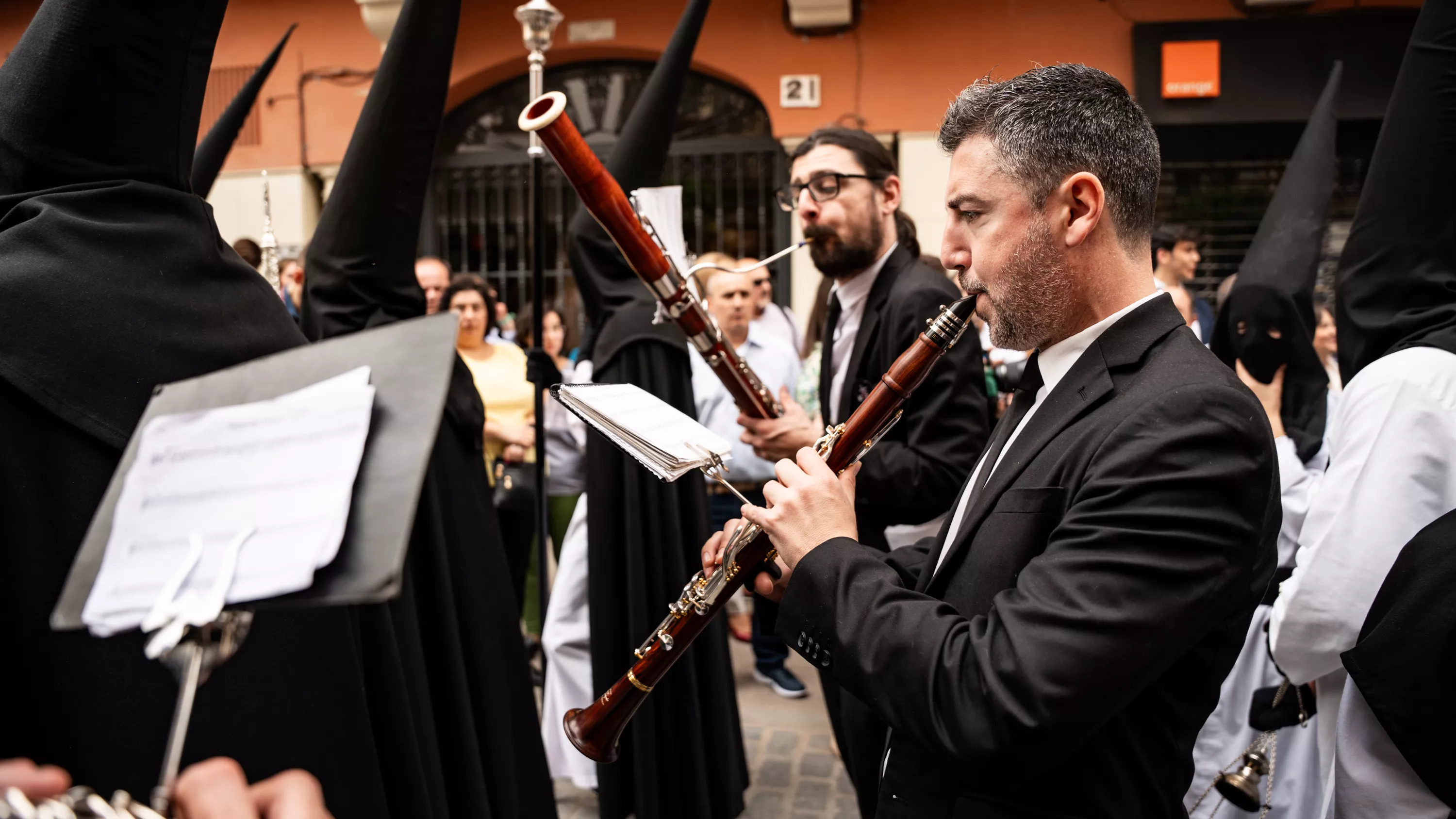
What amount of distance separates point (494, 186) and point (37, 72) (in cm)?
799

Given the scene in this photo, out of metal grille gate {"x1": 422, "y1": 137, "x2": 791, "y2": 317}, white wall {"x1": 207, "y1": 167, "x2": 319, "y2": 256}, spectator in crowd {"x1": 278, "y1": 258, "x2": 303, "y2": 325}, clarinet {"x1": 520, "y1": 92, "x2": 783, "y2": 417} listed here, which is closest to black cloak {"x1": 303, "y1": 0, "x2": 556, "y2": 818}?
clarinet {"x1": 520, "y1": 92, "x2": 783, "y2": 417}

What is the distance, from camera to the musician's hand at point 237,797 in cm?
89

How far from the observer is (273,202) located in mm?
8906

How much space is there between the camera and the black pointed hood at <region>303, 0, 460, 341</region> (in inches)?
108

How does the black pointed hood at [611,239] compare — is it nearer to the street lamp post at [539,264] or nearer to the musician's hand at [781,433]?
the street lamp post at [539,264]

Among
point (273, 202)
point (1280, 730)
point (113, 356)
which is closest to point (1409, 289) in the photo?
point (1280, 730)

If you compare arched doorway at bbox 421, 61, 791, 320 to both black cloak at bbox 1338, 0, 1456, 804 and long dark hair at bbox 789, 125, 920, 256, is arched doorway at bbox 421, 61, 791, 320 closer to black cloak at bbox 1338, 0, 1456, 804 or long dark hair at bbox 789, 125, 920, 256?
long dark hair at bbox 789, 125, 920, 256

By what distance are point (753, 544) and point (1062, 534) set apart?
0.67 metres

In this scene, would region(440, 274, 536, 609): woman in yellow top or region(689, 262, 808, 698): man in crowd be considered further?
region(440, 274, 536, 609): woman in yellow top

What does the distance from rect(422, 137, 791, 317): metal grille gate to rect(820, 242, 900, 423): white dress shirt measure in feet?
18.1

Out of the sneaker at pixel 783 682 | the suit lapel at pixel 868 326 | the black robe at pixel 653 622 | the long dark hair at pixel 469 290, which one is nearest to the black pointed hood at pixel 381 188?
the black robe at pixel 653 622

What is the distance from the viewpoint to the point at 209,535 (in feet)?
2.77

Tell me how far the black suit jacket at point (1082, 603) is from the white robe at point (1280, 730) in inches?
68.4

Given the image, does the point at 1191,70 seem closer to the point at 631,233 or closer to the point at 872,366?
the point at 872,366
